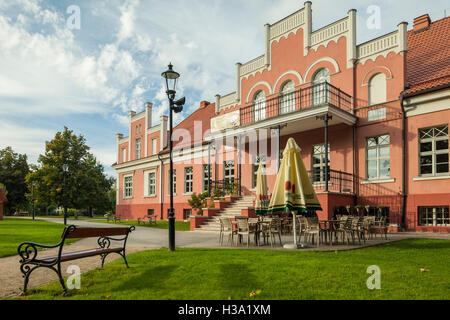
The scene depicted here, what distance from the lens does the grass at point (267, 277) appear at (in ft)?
14.5

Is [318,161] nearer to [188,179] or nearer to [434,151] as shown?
[434,151]

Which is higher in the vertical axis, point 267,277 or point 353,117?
point 353,117

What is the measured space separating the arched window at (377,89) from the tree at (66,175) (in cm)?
2973

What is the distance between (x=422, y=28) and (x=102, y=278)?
18.7 m

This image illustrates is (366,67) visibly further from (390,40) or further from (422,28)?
(422,28)

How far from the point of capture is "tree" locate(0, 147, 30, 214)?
154 ft

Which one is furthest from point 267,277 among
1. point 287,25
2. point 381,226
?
point 287,25

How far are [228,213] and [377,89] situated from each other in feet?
28.5

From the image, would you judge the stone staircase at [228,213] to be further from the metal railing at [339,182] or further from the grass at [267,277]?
the grass at [267,277]

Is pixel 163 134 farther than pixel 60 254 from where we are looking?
Yes

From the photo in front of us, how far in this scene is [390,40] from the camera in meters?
14.5

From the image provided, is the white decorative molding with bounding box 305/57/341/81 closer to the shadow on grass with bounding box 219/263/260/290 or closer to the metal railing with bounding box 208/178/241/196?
the metal railing with bounding box 208/178/241/196

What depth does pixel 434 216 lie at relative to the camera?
1277 centimetres

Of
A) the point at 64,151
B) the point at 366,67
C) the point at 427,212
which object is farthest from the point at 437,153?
the point at 64,151
